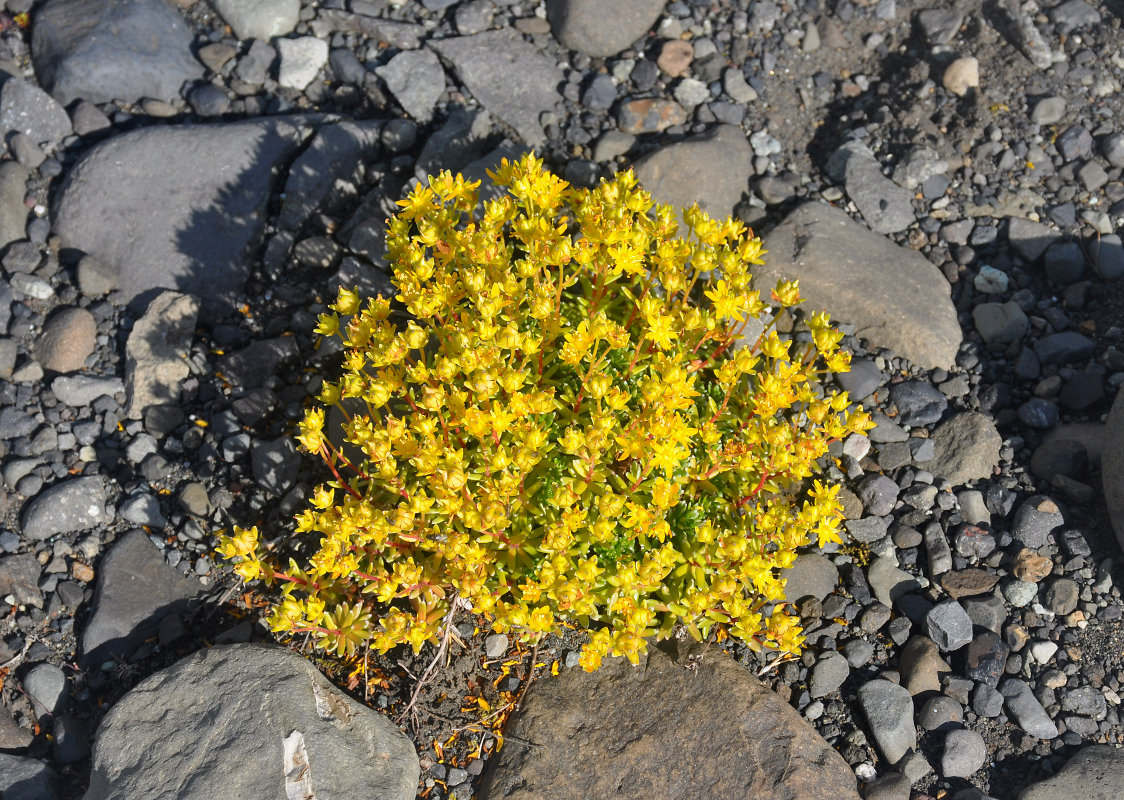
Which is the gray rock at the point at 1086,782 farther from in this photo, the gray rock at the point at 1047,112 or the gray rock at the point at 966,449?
the gray rock at the point at 1047,112

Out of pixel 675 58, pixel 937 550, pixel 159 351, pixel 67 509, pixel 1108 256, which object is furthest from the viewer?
pixel 675 58

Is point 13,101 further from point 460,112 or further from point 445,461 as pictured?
point 445,461

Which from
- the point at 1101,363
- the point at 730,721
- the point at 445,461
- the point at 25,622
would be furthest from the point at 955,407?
the point at 25,622

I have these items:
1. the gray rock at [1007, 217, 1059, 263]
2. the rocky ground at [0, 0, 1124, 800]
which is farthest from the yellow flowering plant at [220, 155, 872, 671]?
the gray rock at [1007, 217, 1059, 263]

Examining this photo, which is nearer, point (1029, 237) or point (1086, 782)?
point (1086, 782)

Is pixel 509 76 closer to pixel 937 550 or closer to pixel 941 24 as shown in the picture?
pixel 941 24

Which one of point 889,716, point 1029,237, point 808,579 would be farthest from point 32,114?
point 1029,237
